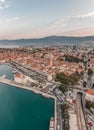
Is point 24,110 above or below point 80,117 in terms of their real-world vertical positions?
below

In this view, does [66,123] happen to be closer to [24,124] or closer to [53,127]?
[53,127]

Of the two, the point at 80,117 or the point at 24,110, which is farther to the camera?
the point at 24,110

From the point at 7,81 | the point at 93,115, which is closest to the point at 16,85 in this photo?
the point at 7,81

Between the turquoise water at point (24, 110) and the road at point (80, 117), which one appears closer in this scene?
the road at point (80, 117)

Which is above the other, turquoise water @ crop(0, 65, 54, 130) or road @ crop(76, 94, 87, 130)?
road @ crop(76, 94, 87, 130)

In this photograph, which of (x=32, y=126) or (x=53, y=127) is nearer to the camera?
(x=53, y=127)

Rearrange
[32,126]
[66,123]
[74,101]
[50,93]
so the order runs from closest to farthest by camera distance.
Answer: [66,123], [32,126], [74,101], [50,93]

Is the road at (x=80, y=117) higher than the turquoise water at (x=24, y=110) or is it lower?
higher

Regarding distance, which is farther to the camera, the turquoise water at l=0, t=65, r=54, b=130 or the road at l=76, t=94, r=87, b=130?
the turquoise water at l=0, t=65, r=54, b=130
